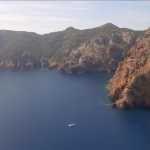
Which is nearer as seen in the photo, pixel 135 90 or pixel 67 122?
pixel 67 122

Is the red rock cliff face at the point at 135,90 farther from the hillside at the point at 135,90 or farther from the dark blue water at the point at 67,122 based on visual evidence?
the dark blue water at the point at 67,122

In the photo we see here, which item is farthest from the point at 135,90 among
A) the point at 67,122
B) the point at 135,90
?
the point at 67,122

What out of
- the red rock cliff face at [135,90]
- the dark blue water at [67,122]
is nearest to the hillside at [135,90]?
the red rock cliff face at [135,90]

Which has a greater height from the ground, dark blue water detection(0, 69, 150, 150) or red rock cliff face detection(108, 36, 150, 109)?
red rock cliff face detection(108, 36, 150, 109)

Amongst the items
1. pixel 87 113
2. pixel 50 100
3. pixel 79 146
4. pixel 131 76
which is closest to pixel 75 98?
pixel 50 100

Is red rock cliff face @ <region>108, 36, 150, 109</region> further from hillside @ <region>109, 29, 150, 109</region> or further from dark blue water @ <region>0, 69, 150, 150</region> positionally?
dark blue water @ <region>0, 69, 150, 150</region>

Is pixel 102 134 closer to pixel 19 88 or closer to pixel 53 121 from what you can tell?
pixel 53 121

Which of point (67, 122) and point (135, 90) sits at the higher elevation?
point (135, 90)

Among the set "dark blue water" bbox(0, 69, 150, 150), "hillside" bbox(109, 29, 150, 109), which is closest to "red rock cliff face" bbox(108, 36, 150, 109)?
"hillside" bbox(109, 29, 150, 109)

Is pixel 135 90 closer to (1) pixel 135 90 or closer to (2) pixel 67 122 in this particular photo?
(1) pixel 135 90
